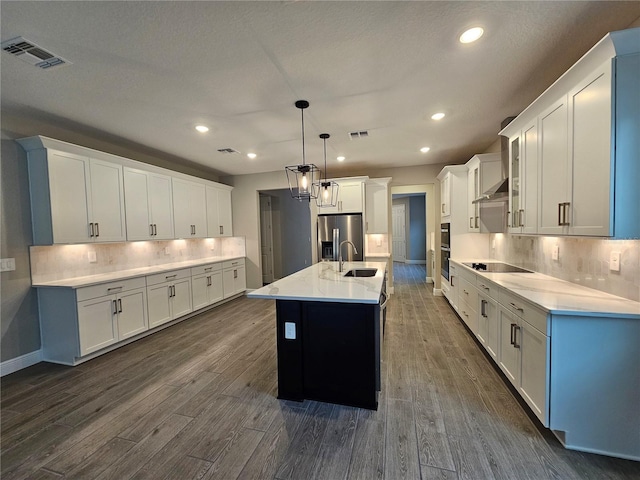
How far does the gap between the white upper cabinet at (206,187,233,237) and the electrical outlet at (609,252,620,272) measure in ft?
17.6

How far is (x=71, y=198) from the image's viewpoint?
10.0 ft

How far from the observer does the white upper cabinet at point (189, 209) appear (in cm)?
453

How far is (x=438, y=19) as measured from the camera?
1677mm

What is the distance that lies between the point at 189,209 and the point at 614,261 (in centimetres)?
527

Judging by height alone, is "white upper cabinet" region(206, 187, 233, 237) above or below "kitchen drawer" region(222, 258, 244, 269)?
above

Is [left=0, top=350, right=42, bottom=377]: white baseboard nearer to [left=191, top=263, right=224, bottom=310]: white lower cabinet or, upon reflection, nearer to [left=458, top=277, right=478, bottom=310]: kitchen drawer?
[left=191, top=263, right=224, bottom=310]: white lower cabinet

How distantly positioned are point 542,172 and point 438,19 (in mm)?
1441

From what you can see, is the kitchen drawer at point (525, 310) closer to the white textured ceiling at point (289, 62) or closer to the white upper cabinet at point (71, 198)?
the white textured ceiling at point (289, 62)

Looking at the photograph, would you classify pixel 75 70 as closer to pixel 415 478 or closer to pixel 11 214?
pixel 11 214

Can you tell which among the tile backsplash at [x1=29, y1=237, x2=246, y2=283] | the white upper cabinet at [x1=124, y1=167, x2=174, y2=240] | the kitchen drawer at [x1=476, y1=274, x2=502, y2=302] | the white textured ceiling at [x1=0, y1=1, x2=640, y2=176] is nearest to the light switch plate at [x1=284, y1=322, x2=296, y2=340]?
the kitchen drawer at [x1=476, y1=274, x2=502, y2=302]

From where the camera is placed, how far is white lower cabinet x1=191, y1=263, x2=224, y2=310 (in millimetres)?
4551

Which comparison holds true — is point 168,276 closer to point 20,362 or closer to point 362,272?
point 20,362

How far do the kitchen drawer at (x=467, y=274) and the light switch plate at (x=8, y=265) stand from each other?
5.00 meters

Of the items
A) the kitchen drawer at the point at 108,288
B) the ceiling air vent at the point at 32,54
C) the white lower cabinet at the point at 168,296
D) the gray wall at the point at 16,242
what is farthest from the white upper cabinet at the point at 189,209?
the ceiling air vent at the point at 32,54
